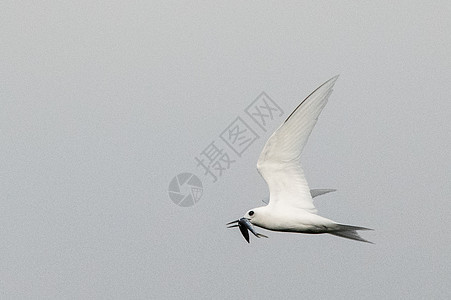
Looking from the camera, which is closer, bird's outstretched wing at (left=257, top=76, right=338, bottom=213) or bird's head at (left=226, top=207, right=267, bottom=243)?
bird's outstretched wing at (left=257, top=76, right=338, bottom=213)

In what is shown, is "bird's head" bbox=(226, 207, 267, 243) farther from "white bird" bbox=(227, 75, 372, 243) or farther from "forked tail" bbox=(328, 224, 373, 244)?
"forked tail" bbox=(328, 224, 373, 244)

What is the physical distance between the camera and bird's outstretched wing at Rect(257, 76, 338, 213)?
1417cm

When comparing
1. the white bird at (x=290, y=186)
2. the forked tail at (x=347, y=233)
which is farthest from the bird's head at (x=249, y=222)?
the forked tail at (x=347, y=233)

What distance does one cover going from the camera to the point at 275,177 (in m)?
15.1

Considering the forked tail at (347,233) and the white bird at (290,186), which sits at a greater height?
the white bird at (290,186)

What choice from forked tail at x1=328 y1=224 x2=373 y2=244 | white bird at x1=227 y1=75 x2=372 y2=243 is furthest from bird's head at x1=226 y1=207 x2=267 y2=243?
forked tail at x1=328 y1=224 x2=373 y2=244

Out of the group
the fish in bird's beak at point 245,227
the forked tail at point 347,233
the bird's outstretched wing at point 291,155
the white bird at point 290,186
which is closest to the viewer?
the bird's outstretched wing at point 291,155

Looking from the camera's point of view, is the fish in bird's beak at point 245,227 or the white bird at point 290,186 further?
the fish in bird's beak at point 245,227

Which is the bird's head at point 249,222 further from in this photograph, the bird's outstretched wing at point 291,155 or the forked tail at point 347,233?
the forked tail at point 347,233

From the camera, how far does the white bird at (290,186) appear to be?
47.2 ft

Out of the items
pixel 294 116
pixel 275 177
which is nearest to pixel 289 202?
pixel 275 177

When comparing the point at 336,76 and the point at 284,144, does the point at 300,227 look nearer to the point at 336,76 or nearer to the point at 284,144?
the point at 284,144

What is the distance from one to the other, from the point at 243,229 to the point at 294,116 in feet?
8.75

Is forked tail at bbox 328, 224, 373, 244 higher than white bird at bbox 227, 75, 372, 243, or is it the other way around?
white bird at bbox 227, 75, 372, 243
